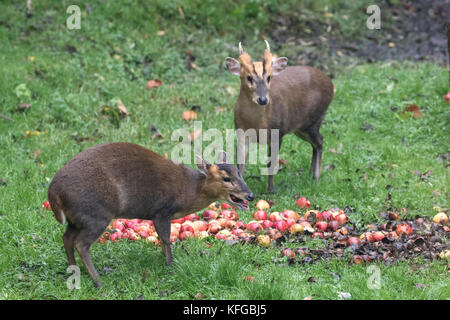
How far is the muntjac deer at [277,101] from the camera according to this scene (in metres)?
7.38

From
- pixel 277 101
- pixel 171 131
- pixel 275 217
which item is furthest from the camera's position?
pixel 171 131

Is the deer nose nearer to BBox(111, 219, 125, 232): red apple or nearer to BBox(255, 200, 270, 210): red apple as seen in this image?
BBox(255, 200, 270, 210): red apple

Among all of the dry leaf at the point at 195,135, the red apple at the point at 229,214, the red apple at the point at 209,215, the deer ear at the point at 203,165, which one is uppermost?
the deer ear at the point at 203,165

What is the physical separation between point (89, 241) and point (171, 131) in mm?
4001

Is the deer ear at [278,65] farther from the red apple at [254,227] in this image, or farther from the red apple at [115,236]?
the red apple at [115,236]

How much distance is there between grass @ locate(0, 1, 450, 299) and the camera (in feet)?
17.2

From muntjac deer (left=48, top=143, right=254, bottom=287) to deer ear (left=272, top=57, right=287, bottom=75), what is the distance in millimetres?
2080

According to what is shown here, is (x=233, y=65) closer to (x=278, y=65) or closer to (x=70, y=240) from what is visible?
(x=278, y=65)

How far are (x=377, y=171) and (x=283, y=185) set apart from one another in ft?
3.88

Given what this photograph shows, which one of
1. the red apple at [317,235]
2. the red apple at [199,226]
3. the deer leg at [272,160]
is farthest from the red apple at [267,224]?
the deer leg at [272,160]

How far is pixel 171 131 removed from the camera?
→ 29.7 ft

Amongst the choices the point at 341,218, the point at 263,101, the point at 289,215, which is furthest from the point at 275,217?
the point at 263,101

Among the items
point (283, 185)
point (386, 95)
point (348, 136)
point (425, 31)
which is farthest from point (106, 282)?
point (425, 31)
